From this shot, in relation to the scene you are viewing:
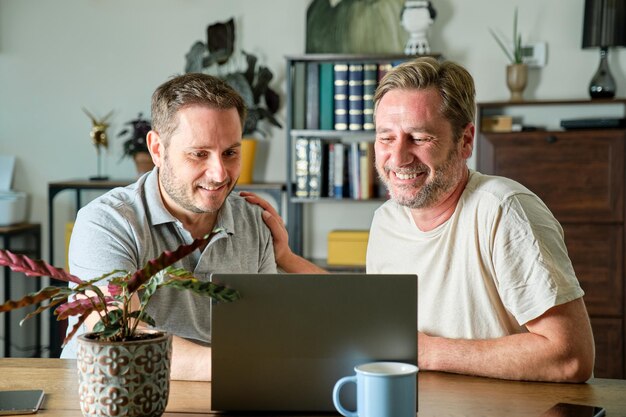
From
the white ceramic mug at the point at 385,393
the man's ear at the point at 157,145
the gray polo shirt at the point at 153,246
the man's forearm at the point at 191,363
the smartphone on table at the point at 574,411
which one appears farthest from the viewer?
the man's ear at the point at 157,145

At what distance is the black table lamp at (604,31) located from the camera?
3.91m

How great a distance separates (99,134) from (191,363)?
117 inches

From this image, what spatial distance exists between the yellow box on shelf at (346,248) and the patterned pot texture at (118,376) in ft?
9.04

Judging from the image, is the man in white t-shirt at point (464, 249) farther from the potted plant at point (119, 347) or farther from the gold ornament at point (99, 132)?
the gold ornament at point (99, 132)

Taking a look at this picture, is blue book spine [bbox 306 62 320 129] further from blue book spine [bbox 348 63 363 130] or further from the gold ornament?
the gold ornament

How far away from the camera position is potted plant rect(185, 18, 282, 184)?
13.7ft

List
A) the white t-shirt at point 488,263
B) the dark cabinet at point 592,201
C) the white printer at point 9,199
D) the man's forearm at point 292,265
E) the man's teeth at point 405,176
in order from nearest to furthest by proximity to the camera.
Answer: the white t-shirt at point 488,263 → the man's teeth at point 405,176 → the man's forearm at point 292,265 → the dark cabinet at point 592,201 → the white printer at point 9,199

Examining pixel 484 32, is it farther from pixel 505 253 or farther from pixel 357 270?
pixel 505 253

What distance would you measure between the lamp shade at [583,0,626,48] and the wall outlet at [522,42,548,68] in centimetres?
24

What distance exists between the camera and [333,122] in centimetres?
409

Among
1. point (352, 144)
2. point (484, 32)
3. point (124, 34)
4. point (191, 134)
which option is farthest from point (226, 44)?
point (191, 134)

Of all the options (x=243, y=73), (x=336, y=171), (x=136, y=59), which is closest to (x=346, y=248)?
(x=336, y=171)

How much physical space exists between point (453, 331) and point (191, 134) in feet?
2.47

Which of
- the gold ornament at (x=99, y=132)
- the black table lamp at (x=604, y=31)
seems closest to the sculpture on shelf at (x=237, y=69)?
the gold ornament at (x=99, y=132)
